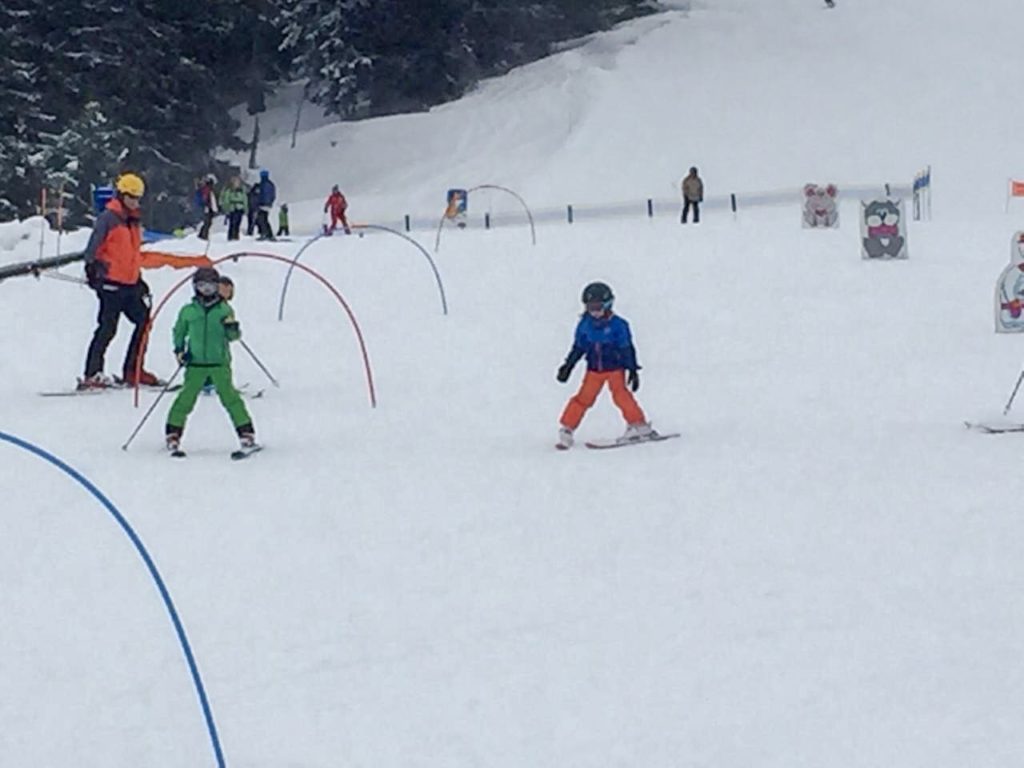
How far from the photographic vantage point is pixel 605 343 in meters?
11.7

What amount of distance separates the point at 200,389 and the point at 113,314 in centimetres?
305

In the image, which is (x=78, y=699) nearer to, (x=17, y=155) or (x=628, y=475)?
(x=628, y=475)

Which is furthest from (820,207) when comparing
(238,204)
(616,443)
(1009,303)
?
(616,443)

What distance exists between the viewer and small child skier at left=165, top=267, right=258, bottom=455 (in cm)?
1153

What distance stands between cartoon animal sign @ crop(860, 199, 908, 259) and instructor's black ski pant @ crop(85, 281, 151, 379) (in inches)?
517

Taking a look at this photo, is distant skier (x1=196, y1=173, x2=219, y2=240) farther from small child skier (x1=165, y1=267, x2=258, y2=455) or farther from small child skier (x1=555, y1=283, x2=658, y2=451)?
small child skier (x1=555, y1=283, x2=658, y2=451)

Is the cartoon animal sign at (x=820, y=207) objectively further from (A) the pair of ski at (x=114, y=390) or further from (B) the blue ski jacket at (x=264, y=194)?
(A) the pair of ski at (x=114, y=390)

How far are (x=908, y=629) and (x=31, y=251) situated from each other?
20101 mm

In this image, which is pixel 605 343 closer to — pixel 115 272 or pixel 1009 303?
pixel 115 272

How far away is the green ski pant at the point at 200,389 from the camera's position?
11531 millimetres

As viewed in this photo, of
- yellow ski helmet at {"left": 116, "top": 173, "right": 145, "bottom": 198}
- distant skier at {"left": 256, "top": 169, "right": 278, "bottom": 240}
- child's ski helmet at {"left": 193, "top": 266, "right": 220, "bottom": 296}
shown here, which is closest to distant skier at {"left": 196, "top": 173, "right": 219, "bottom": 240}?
distant skier at {"left": 256, "top": 169, "right": 278, "bottom": 240}

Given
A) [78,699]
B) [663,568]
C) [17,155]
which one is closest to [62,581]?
[78,699]

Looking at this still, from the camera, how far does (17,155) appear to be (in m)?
36.4

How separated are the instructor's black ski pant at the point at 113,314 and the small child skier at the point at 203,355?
8.82 feet
